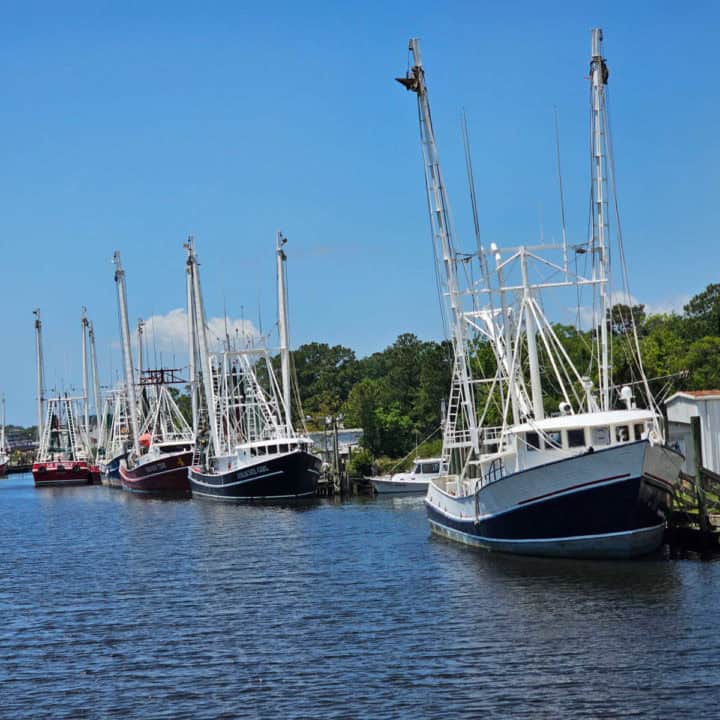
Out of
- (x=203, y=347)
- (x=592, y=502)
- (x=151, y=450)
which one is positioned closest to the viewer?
(x=592, y=502)

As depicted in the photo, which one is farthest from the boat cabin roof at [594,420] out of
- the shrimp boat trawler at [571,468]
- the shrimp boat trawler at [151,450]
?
the shrimp boat trawler at [151,450]

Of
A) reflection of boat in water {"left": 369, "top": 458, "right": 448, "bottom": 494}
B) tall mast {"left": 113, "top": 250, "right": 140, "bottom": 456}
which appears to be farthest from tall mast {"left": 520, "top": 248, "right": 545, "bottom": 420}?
tall mast {"left": 113, "top": 250, "right": 140, "bottom": 456}

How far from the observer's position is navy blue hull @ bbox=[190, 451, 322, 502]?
88938mm

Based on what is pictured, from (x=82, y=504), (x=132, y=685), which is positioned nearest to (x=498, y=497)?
(x=132, y=685)

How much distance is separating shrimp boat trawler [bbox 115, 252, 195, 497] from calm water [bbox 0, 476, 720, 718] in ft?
199

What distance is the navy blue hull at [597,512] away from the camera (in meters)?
41.0

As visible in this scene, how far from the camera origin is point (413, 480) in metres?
95.8

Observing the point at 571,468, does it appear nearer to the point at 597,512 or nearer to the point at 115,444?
the point at 597,512

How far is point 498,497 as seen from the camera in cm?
4569

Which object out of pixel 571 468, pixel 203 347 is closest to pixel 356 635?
pixel 571 468

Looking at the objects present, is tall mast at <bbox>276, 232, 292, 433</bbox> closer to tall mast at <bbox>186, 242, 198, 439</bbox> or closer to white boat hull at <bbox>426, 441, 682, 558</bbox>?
tall mast at <bbox>186, 242, 198, 439</bbox>

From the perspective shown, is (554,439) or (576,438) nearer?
(576,438)

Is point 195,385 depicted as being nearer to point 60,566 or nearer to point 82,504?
point 82,504

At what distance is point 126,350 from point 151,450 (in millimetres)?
12587
